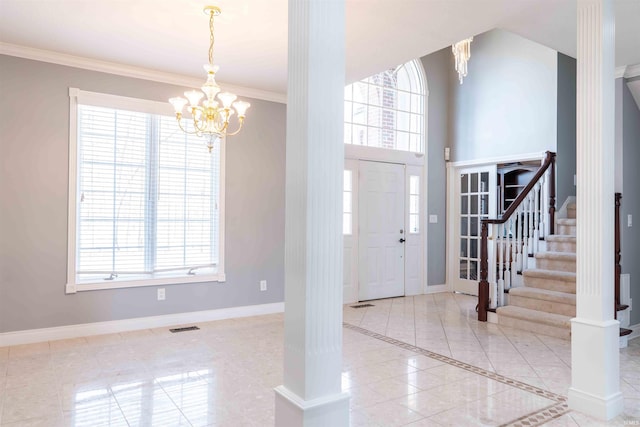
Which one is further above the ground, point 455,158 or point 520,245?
point 455,158

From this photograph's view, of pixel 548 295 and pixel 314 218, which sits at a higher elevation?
pixel 314 218

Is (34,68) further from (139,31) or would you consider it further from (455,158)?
(455,158)

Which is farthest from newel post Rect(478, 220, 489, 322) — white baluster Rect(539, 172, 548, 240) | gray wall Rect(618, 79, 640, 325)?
gray wall Rect(618, 79, 640, 325)

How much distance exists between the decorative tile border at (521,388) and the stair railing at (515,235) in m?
1.45

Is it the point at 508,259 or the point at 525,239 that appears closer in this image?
the point at 508,259

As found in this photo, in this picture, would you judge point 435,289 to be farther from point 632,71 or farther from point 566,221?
point 632,71

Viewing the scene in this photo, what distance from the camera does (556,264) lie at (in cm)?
490

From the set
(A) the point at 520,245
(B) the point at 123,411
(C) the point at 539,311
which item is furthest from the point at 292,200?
(A) the point at 520,245

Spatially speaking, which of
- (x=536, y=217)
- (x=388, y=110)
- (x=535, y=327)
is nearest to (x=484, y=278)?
(x=535, y=327)

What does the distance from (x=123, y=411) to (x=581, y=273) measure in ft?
9.78

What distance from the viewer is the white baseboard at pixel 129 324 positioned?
395 cm

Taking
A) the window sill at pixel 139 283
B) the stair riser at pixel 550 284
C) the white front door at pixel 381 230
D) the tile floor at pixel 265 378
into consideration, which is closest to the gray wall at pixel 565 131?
the stair riser at pixel 550 284

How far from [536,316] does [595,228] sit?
2.16m

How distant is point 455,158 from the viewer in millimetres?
6957
